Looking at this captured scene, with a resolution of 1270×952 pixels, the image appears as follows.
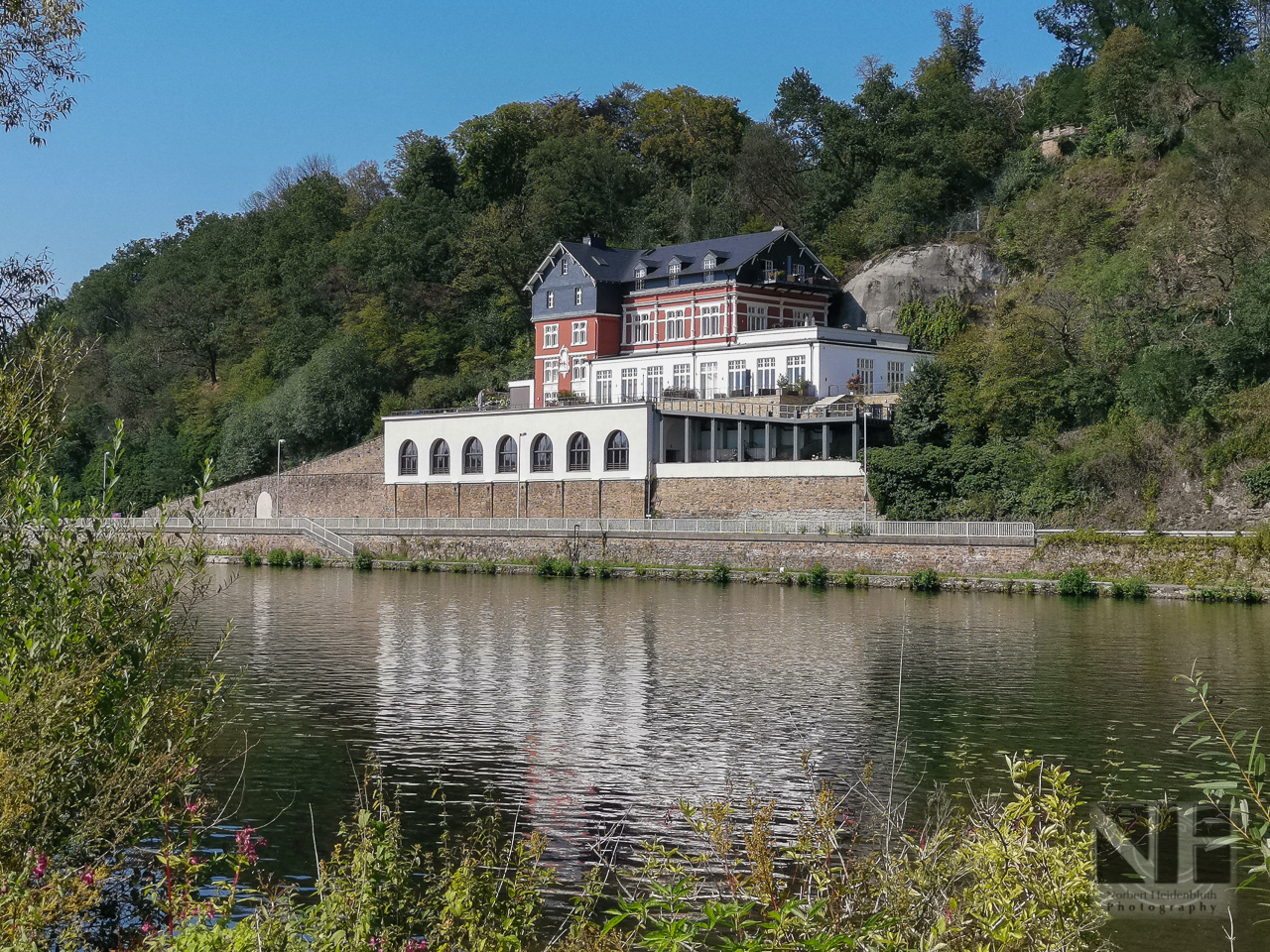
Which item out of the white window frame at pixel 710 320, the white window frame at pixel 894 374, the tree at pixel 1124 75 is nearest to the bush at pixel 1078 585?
the white window frame at pixel 894 374

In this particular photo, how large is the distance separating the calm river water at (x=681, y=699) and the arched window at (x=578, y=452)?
2082cm

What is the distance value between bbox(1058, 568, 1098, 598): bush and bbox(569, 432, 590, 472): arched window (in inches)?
983

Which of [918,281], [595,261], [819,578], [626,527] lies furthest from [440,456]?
[819,578]

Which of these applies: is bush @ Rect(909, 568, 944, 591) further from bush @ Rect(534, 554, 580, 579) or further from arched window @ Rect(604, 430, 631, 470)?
arched window @ Rect(604, 430, 631, 470)

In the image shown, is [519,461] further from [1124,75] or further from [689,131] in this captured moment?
[689,131]

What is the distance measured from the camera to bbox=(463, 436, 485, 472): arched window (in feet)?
213

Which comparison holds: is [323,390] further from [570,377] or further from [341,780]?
[341,780]

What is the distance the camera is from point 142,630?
10688 millimetres

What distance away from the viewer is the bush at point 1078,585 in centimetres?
4038

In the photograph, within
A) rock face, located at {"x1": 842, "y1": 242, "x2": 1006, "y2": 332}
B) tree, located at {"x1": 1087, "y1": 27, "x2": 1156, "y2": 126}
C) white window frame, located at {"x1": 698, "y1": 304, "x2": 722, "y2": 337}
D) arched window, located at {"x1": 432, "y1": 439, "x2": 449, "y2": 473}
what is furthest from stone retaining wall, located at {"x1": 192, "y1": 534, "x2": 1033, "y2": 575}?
tree, located at {"x1": 1087, "y1": 27, "x2": 1156, "y2": 126}

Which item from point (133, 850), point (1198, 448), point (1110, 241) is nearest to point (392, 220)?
point (1110, 241)

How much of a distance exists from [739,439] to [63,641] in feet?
157

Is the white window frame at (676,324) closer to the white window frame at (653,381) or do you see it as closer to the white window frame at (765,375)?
the white window frame at (653,381)

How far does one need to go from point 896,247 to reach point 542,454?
22.1 metres
